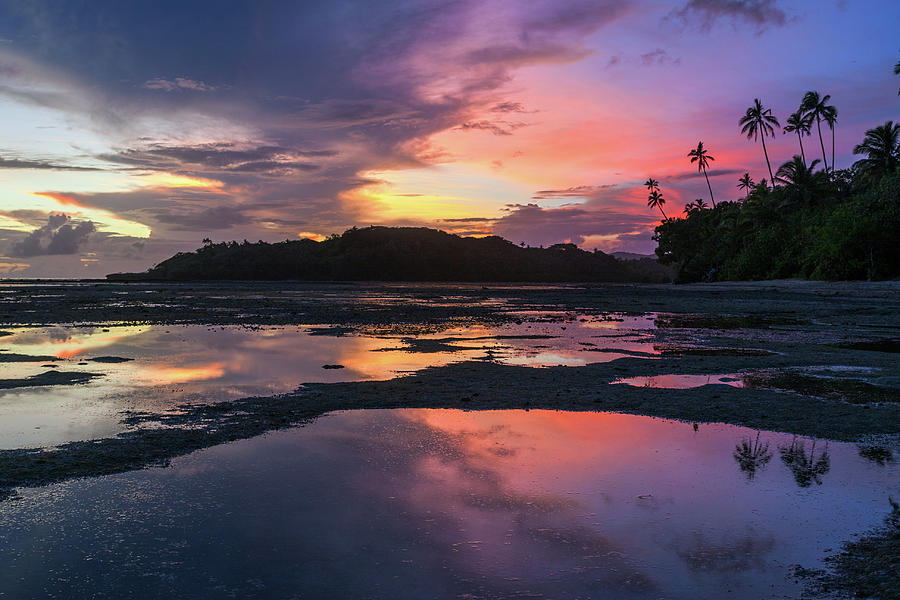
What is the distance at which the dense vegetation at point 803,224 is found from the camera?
56219 mm

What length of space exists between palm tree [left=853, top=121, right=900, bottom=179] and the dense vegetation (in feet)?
0.32

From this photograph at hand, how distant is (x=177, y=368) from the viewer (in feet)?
46.0

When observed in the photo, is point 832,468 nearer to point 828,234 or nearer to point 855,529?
point 855,529

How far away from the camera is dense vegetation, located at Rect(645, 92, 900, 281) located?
5622cm

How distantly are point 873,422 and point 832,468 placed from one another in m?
2.61

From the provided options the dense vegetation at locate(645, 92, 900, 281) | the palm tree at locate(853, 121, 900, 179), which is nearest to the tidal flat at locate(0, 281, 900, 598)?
the dense vegetation at locate(645, 92, 900, 281)

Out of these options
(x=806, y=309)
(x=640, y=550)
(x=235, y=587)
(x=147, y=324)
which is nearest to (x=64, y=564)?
(x=235, y=587)

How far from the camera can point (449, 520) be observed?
530 cm

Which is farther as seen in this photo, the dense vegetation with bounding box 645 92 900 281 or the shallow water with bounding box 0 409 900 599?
the dense vegetation with bounding box 645 92 900 281

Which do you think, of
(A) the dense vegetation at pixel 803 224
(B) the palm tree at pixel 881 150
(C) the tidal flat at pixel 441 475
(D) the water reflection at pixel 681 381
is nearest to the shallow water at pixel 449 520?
(C) the tidal flat at pixel 441 475

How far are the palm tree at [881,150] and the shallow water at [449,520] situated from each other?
79726 millimetres

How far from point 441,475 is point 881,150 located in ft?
279

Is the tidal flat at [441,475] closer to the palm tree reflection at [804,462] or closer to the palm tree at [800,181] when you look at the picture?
the palm tree reflection at [804,462]

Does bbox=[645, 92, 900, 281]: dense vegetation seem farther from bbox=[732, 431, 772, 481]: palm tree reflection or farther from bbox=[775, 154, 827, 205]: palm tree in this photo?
bbox=[732, 431, 772, 481]: palm tree reflection
